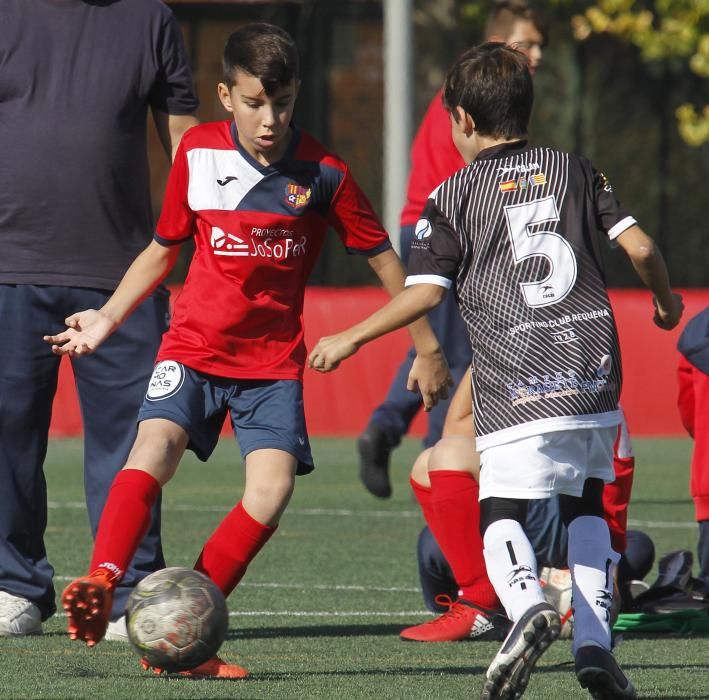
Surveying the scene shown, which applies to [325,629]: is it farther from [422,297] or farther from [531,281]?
[531,281]

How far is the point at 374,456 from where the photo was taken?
382 inches

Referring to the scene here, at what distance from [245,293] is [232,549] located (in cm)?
76

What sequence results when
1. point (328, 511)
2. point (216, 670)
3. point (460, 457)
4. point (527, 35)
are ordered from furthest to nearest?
1. point (328, 511)
2. point (527, 35)
3. point (460, 457)
4. point (216, 670)

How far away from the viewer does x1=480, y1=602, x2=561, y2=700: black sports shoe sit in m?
4.36

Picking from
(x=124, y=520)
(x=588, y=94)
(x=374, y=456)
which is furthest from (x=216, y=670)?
(x=588, y=94)

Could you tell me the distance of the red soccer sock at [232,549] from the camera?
5.18 meters

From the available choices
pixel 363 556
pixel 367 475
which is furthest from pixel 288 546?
pixel 367 475

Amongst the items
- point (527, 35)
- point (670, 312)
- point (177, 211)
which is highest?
point (527, 35)

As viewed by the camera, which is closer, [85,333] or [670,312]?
[670,312]

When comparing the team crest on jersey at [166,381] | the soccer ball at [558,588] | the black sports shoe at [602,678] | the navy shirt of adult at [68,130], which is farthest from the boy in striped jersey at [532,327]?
the navy shirt of adult at [68,130]

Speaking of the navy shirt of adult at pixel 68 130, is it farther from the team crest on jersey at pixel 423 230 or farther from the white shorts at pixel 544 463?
the white shorts at pixel 544 463

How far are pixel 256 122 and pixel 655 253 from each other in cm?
126

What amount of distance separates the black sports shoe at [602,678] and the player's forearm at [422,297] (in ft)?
3.33

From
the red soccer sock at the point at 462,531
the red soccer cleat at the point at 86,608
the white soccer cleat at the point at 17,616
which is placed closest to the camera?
the red soccer cleat at the point at 86,608
